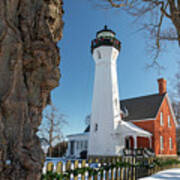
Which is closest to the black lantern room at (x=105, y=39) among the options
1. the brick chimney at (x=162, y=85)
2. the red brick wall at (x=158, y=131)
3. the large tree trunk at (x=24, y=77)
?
the brick chimney at (x=162, y=85)

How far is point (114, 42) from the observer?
72.8ft

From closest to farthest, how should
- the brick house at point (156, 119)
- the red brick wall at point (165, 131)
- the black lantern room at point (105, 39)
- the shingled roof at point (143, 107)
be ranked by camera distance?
the black lantern room at point (105, 39)
the red brick wall at point (165, 131)
the brick house at point (156, 119)
the shingled roof at point (143, 107)

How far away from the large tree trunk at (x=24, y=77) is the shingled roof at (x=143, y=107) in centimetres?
2194

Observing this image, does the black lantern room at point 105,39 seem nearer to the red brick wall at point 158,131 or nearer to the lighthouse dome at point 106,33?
the lighthouse dome at point 106,33

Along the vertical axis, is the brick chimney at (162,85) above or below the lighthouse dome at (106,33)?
below

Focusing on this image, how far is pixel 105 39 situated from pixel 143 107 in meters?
10.2

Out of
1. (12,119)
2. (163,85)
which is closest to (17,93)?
(12,119)

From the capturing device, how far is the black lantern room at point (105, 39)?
2184 cm

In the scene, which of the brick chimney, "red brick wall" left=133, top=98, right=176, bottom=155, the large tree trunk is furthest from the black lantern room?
the large tree trunk

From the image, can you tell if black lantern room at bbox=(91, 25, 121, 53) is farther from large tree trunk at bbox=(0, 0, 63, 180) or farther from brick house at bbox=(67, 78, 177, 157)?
large tree trunk at bbox=(0, 0, 63, 180)

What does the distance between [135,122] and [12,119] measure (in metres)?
23.3

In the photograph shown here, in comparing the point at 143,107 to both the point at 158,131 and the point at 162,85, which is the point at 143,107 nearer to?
the point at 158,131

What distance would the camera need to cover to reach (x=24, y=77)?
2.70 meters

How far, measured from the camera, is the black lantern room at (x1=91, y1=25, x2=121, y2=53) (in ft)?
71.7
